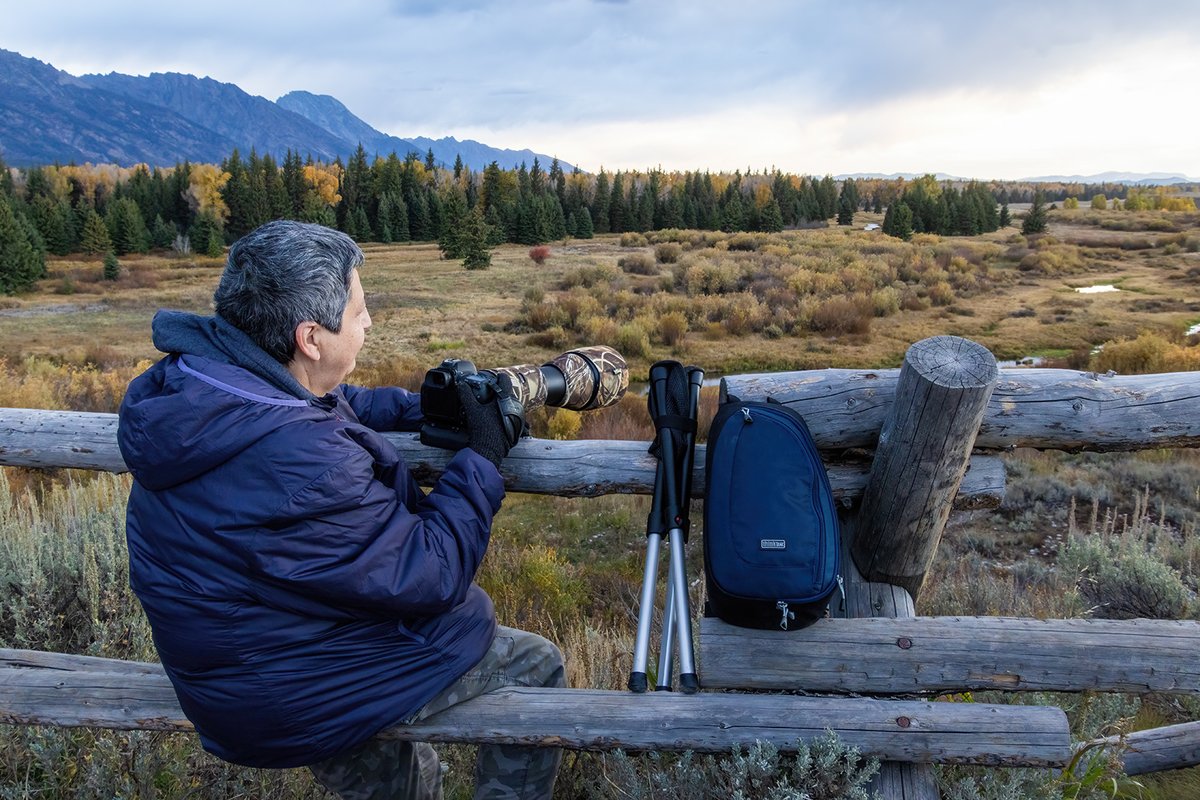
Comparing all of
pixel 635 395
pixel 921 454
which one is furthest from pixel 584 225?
pixel 921 454

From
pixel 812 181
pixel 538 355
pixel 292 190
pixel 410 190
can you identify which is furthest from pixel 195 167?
pixel 812 181

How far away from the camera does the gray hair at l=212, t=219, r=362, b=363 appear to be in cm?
160

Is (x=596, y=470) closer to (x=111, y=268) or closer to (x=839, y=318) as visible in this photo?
(x=839, y=318)

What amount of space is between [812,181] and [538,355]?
203 feet

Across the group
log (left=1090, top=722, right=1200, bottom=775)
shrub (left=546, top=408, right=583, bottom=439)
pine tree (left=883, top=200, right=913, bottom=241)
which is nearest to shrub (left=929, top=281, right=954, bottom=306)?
shrub (left=546, top=408, right=583, bottom=439)

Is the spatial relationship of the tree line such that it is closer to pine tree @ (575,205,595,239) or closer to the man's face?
pine tree @ (575,205,595,239)

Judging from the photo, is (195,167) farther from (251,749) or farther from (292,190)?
(251,749)

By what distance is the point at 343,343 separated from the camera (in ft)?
5.70

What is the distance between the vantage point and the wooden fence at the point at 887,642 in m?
1.92

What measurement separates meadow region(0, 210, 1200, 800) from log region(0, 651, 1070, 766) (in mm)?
143

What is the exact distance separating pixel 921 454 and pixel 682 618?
0.77 m

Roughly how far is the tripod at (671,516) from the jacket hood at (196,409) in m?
0.96

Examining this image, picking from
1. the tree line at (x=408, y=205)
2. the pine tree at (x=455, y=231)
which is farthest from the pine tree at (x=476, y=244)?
the pine tree at (x=455, y=231)

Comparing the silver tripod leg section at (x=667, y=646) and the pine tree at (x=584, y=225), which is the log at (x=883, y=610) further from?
the pine tree at (x=584, y=225)
